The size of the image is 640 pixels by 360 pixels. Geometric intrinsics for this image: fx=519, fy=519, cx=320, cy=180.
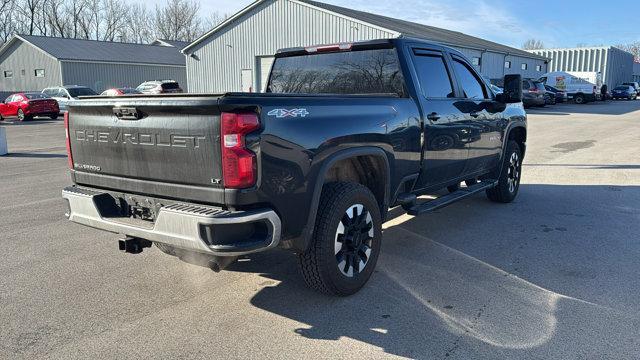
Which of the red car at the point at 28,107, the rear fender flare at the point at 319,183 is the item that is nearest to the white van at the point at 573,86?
the red car at the point at 28,107

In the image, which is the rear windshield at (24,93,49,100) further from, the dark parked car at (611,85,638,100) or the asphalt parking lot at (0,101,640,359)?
the dark parked car at (611,85,638,100)

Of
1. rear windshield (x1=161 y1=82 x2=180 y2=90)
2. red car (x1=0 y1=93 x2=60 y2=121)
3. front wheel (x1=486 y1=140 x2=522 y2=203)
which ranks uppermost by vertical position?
rear windshield (x1=161 y1=82 x2=180 y2=90)

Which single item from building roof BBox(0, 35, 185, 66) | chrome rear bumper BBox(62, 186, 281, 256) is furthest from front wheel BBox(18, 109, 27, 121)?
chrome rear bumper BBox(62, 186, 281, 256)

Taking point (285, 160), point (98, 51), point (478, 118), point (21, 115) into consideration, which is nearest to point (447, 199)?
point (478, 118)

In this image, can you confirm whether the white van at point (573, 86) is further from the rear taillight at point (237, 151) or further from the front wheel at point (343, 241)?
the rear taillight at point (237, 151)

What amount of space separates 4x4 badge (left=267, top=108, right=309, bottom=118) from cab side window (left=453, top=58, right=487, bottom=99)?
108 inches

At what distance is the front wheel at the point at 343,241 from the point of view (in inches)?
149

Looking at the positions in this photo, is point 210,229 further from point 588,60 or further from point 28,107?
point 588,60

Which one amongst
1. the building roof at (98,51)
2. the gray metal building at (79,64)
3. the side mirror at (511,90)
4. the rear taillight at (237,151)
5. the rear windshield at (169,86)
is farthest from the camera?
the building roof at (98,51)

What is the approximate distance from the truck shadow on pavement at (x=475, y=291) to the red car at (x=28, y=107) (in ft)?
80.1

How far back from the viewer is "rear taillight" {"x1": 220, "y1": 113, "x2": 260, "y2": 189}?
10.4 feet

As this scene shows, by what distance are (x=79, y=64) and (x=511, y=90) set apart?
40.0m

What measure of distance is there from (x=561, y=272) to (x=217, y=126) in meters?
3.33

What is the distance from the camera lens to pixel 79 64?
39625mm
